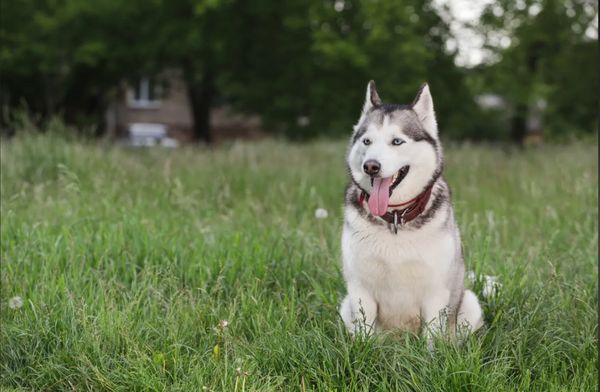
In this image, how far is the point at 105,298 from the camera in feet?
13.9

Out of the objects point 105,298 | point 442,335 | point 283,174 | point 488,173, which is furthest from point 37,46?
point 442,335

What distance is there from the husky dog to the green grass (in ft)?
0.57

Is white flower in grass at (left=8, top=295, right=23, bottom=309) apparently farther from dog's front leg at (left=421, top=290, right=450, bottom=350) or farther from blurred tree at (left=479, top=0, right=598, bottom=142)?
blurred tree at (left=479, top=0, right=598, bottom=142)

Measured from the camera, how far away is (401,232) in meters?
3.76

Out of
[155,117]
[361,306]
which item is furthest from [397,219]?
[155,117]

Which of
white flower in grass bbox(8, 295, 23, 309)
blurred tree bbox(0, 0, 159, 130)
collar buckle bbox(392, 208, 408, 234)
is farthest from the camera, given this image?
blurred tree bbox(0, 0, 159, 130)

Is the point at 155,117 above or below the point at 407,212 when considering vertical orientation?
below

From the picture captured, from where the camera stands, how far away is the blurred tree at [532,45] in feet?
54.6

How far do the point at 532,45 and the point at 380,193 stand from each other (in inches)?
635

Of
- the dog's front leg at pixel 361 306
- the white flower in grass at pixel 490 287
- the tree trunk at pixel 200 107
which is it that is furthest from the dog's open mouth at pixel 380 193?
the tree trunk at pixel 200 107

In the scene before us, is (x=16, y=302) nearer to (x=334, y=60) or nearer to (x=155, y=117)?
(x=334, y=60)

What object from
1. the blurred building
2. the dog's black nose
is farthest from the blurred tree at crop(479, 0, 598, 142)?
the blurred building

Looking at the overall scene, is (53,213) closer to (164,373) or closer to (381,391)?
(164,373)

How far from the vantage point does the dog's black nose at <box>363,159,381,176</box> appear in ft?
11.5
